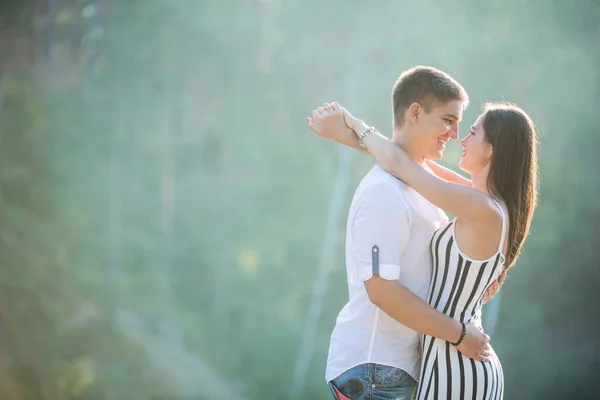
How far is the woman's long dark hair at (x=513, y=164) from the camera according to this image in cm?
212

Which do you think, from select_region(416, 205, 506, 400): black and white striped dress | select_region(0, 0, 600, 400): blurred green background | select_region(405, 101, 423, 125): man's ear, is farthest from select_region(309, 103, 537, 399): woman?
select_region(0, 0, 600, 400): blurred green background

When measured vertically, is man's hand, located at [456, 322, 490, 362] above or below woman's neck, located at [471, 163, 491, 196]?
below

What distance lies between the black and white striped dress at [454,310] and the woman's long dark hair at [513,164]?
0.08m

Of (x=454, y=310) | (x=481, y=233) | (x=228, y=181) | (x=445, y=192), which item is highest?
(x=228, y=181)

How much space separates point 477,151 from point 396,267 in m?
0.47

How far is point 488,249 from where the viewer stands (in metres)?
2.07

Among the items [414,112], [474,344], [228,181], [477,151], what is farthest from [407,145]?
[228,181]

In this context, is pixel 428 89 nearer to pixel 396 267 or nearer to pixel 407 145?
pixel 407 145

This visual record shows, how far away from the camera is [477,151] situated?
221 cm

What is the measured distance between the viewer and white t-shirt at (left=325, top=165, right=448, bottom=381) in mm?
2020

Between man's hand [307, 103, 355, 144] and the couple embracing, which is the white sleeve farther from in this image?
man's hand [307, 103, 355, 144]

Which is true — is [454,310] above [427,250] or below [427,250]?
below

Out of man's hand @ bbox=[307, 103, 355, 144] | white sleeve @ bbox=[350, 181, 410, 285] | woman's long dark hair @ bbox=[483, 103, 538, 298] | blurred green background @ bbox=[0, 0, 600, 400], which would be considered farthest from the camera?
blurred green background @ bbox=[0, 0, 600, 400]

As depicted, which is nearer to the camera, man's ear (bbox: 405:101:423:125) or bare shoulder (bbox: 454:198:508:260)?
bare shoulder (bbox: 454:198:508:260)
